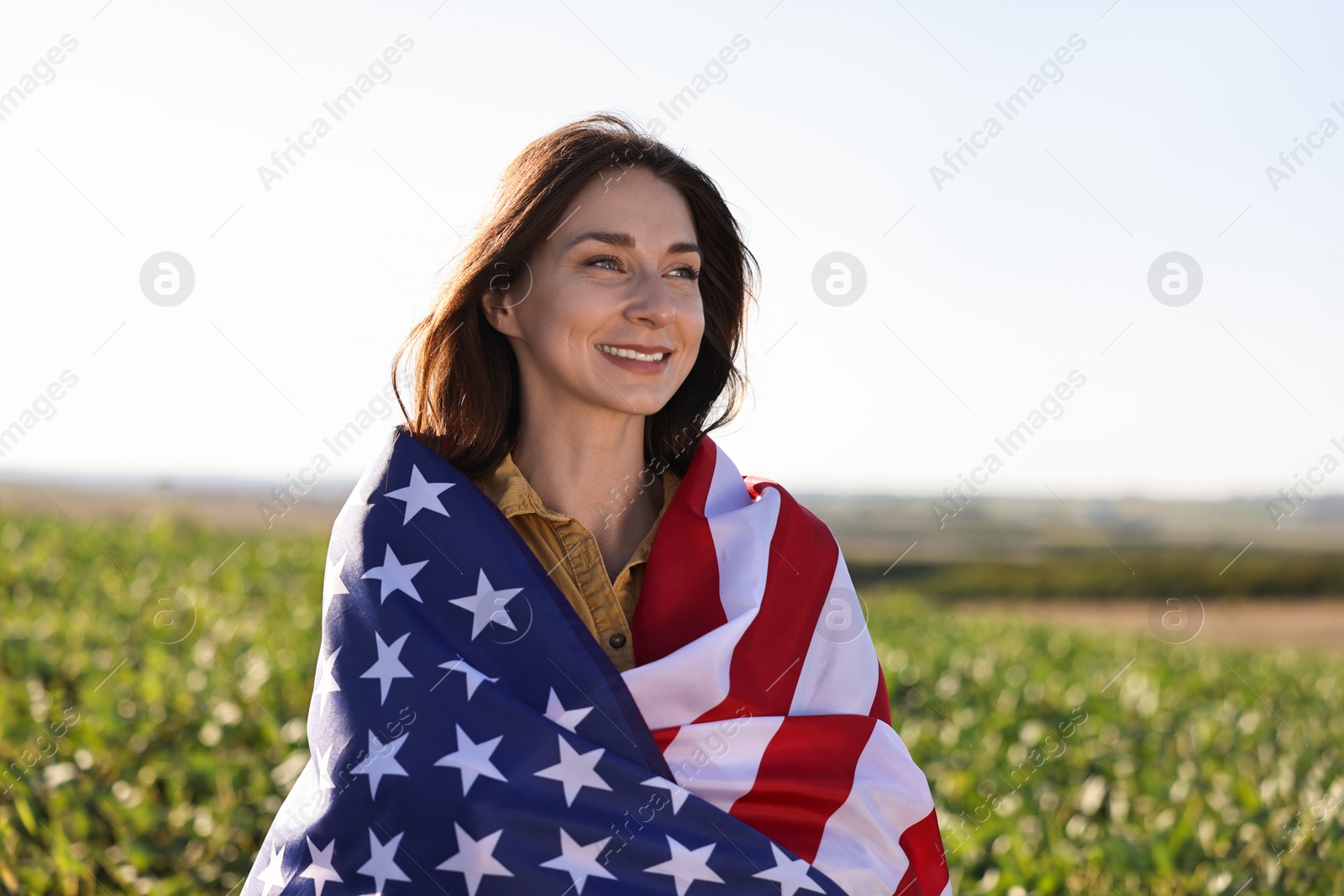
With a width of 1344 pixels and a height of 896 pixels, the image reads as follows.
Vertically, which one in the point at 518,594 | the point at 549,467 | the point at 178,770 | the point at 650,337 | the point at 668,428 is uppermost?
the point at 650,337

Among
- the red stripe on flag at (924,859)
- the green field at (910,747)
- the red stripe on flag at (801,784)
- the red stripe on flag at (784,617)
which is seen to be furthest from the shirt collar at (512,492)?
the green field at (910,747)

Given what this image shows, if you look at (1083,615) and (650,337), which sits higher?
(650,337)

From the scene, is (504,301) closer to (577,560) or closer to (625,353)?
(625,353)

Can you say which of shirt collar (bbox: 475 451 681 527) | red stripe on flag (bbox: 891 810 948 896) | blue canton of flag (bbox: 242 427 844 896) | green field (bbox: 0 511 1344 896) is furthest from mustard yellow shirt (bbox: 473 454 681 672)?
green field (bbox: 0 511 1344 896)

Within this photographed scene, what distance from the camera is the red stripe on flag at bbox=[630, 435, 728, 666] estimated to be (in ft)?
6.36

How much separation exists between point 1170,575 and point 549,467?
24.2m

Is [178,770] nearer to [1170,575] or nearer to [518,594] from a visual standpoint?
[518,594]

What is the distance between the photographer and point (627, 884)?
1665 mm

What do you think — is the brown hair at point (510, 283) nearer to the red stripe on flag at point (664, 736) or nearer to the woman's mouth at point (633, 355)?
the woman's mouth at point (633, 355)

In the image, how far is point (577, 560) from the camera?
2.04 metres

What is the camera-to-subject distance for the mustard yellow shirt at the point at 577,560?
1.98m

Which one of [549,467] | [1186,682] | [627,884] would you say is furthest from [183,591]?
[1186,682]

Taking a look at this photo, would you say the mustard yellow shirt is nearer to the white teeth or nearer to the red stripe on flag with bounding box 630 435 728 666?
the red stripe on flag with bounding box 630 435 728 666

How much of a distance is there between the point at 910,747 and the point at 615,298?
320 cm
